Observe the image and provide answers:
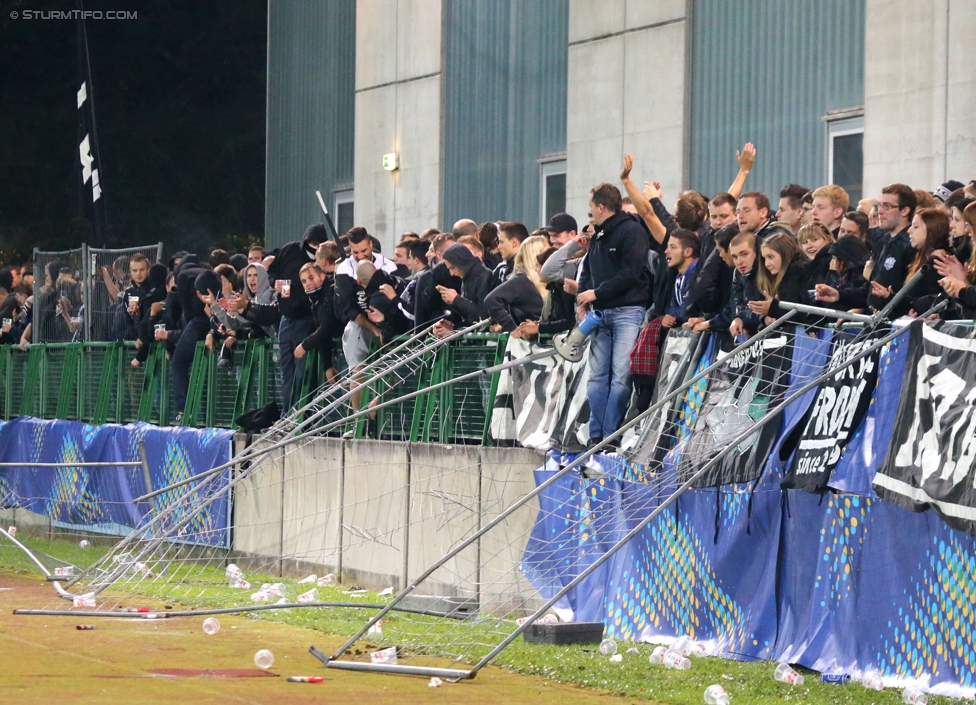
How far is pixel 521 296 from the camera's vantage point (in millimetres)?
14172

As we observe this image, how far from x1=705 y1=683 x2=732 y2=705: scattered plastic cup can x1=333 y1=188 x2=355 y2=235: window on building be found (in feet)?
65.1

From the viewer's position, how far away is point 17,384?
Answer: 2542cm

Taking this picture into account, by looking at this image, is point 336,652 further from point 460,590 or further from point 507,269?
point 507,269

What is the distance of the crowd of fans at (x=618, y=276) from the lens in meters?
10.8

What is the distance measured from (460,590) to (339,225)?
15333mm

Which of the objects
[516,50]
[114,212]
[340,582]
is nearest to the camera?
[340,582]

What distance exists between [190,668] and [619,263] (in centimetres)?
445

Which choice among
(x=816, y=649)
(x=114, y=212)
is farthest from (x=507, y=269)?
(x=114, y=212)

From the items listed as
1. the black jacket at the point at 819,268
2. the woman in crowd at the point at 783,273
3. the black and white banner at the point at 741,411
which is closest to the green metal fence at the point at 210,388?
the black and white banner at the point at 741,411

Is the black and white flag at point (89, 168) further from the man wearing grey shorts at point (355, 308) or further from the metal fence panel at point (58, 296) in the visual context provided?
the man wearing grey shorts at point (355, 308)

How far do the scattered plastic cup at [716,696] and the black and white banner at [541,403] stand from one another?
3891 mm

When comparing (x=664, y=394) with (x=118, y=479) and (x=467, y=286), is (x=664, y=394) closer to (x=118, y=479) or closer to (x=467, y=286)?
(x=467, y=286)

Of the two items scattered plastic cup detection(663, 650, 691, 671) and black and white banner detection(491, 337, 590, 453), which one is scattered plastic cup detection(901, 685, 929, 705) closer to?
scattered plastic cup detection(663, 650, 691, 671)

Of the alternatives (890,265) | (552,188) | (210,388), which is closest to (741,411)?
(890,265)
